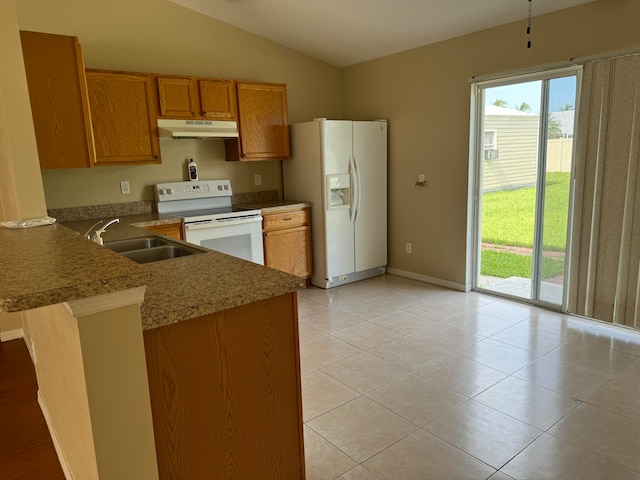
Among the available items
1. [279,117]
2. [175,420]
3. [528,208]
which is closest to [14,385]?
[175,420]

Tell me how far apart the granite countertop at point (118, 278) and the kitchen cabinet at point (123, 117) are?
1.87 m

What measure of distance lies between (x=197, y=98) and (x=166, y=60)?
1.69 feet

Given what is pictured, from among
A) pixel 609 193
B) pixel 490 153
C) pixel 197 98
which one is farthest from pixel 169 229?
pixel 609 193

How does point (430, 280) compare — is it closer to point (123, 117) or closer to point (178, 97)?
point (178, 97)

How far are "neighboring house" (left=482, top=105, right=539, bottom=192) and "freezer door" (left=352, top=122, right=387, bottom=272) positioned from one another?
114 centimetres

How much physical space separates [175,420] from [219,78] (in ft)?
12.2

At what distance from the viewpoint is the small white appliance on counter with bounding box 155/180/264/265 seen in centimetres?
405

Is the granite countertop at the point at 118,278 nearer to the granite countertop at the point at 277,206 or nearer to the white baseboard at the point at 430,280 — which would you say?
the granite countertop at the point at 277,206

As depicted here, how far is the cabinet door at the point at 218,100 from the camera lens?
13.6ft

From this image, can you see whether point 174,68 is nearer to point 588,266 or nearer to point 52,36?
point 52,36

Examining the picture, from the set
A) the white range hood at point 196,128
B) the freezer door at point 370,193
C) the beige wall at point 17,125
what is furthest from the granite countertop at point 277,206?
the beige wall at point 17,125

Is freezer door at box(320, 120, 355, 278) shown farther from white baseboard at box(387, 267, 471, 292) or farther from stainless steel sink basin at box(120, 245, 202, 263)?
stainless steel sink basin at box(120, 245, 202, 263)

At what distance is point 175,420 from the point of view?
1.46 m

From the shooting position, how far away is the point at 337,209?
185 inches
